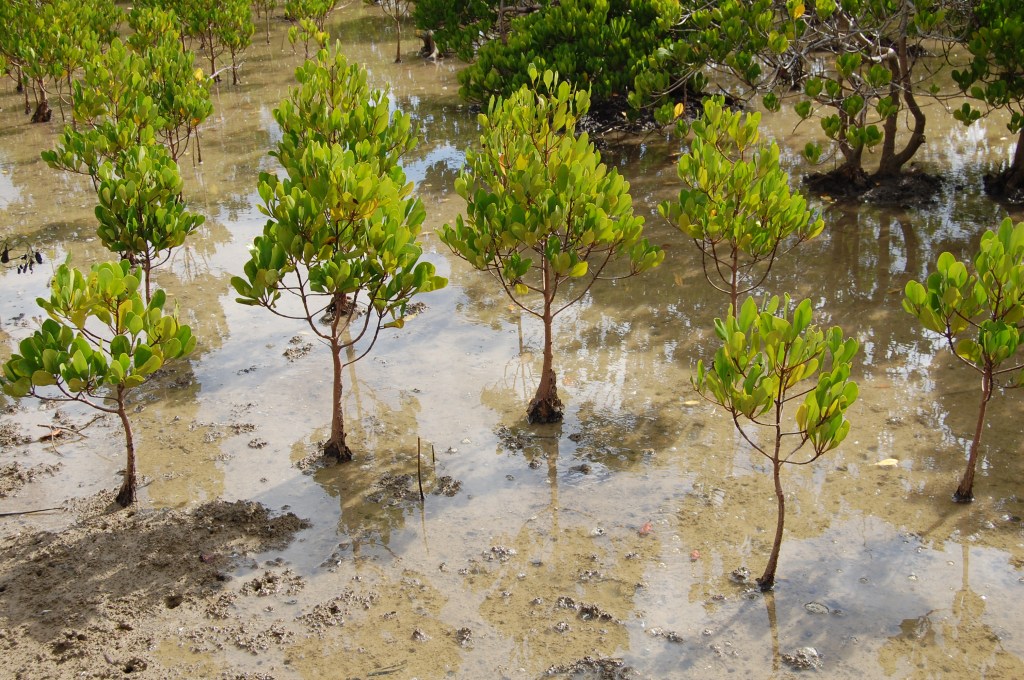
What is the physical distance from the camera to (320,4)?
720 inches

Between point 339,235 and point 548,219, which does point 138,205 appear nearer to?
point 339,235

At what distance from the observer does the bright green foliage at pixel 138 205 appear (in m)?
6.73

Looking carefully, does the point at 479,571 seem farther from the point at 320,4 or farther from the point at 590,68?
the point at 320,4

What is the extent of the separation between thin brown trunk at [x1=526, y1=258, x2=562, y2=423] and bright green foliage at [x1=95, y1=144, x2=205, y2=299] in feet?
9.05

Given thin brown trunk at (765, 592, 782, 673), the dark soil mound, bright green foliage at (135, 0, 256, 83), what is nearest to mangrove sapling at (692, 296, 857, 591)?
thin brown trunk at (765, 592, 782, 673)

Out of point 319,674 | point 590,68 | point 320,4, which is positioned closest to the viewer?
point 319,674

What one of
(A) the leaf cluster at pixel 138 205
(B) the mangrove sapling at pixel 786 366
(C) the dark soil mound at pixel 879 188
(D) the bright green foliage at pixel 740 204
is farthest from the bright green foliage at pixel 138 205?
(C) the dark soil mound at pixel 879 188

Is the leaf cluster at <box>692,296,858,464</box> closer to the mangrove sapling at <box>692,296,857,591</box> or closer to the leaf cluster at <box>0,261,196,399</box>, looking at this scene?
the mangrove sapling at <box>692,296,857,591</box>

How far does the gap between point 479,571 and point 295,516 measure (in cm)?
122

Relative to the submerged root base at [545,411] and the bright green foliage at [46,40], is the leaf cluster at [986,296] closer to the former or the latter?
the submerged root base at [545,411]

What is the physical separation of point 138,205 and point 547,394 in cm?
327

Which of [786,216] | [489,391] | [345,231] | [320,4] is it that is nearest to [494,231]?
[345,231]

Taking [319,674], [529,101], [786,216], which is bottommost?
[319,674]

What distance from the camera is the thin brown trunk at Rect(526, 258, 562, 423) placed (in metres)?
6.27
